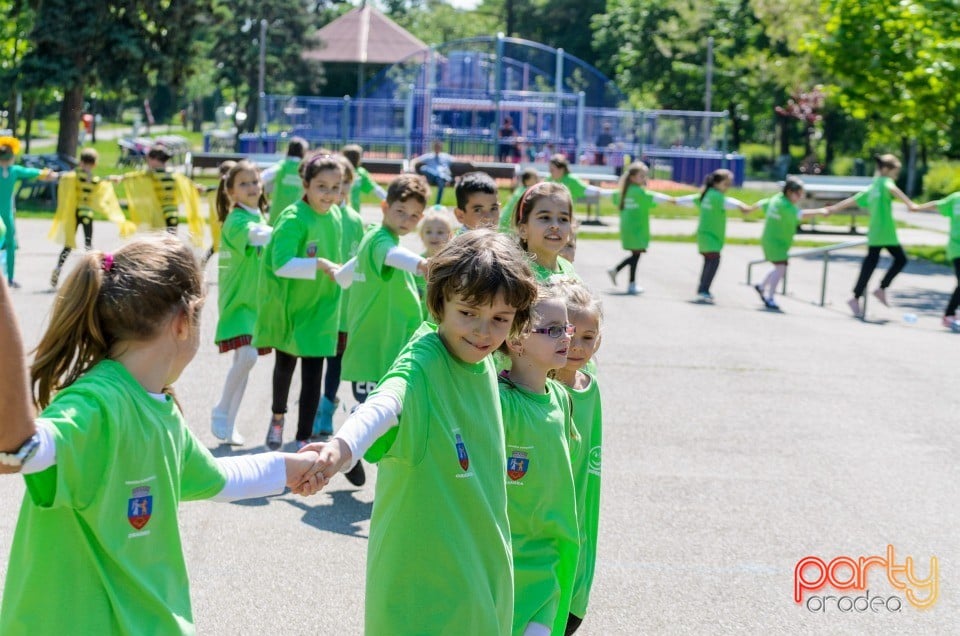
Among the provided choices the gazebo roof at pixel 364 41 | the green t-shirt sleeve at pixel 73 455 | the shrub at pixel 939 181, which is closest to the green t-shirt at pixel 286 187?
the green t-shirt sleeve at pixel 73 455

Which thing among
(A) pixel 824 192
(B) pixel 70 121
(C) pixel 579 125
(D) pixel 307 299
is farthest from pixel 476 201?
(C) pixel 579 125

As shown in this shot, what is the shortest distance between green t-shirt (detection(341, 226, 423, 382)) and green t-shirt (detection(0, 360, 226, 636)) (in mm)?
4051

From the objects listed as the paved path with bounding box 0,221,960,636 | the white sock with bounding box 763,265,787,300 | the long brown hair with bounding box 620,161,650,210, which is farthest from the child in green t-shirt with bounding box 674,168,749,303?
the paved path with bounding box 0,221,960,636

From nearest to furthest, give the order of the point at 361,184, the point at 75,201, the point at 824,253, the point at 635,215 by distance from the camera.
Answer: the point at 361,184
the point at 75,201
the point at 824,253
the point at 635,215

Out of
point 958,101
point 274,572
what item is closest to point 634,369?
point 274,572

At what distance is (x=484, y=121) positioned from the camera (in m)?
41.8

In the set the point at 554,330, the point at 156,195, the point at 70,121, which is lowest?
the point at 156,195

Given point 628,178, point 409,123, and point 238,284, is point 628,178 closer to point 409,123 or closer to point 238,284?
point 238,284

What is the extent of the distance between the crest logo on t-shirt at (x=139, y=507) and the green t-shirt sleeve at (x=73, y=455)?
11 centimetres

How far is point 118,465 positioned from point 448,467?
0.81 metres

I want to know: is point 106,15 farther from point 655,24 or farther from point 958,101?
point 655,24

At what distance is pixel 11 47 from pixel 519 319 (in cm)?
3902

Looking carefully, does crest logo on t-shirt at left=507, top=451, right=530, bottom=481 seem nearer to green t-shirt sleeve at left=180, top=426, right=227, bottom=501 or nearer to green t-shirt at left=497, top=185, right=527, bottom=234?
green t-shirt sleeve at left=180, top=426, right=227, bottom=501

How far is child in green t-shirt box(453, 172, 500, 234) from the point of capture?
6660 millimetres
